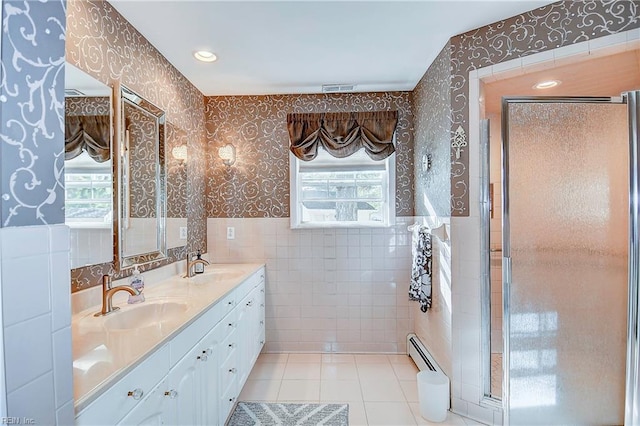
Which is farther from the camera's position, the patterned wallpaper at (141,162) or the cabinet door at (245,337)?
the cabinet door at (245,337)

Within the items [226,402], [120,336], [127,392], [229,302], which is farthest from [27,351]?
[226,402]

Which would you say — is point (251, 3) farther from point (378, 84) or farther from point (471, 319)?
point (471, 319)

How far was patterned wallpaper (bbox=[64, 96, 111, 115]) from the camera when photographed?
1.55 metres

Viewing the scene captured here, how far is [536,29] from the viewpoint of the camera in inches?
74.6

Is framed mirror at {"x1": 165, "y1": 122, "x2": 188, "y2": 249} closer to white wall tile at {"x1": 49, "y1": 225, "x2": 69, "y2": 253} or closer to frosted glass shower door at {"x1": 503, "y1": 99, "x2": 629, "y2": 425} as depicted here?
white wall tile at {"x1": 49, "y1": 225, "x2": 69, "y2": 253}

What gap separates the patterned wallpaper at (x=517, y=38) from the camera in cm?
171

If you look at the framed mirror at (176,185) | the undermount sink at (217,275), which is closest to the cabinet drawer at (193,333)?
the undermount sink at (217,275)

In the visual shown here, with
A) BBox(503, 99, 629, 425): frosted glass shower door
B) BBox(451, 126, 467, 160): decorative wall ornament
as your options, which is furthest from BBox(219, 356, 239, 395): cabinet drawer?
BBox(451, 126, 467, 160): decorative wall ornament

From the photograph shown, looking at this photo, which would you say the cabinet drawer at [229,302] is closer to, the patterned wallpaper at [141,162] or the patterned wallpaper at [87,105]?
the patterned wallpaper at [141,162]

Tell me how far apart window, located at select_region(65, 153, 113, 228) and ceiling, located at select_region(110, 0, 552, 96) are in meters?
0.90

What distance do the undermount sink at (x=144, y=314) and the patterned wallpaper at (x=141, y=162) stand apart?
22.8 inches

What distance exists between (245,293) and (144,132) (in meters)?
1.28

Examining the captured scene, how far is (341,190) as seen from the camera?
10.5 ft

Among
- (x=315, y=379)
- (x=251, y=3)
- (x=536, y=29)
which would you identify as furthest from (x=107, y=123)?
(x=536, y=29)
